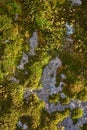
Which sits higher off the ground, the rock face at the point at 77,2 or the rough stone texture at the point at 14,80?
the rock face at the point at 77,2

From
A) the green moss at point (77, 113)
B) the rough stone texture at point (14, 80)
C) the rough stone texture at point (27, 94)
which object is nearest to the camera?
the rough stone texture at point (14, 80)

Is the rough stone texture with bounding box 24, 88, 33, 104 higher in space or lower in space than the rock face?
lower

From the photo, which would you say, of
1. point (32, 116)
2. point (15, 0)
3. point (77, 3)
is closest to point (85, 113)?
point (32, 116)

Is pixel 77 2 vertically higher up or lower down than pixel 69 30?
higher up

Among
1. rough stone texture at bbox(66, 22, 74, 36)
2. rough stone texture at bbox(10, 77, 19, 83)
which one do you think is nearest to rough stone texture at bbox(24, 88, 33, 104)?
rough stone texture at bbox(10, 77, 19, 83)

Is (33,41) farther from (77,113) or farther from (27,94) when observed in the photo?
(77,113)

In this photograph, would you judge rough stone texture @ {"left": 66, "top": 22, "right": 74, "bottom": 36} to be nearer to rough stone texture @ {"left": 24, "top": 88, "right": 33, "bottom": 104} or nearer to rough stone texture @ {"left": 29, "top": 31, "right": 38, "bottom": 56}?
rough stone texture @ {"left": 29, "top": 31, "right": 38, "bottom": 56}

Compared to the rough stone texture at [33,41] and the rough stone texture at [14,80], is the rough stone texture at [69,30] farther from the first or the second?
the rough stone texture at [14,80]

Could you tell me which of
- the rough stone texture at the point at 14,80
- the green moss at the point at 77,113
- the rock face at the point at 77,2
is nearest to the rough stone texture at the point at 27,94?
the rough stone texture at the point at 14,80

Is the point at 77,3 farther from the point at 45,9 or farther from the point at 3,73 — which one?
the point at 3,73

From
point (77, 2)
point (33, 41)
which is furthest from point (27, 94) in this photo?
point (77, 2)

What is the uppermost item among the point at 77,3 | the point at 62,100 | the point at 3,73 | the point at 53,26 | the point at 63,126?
the point at 77,3
